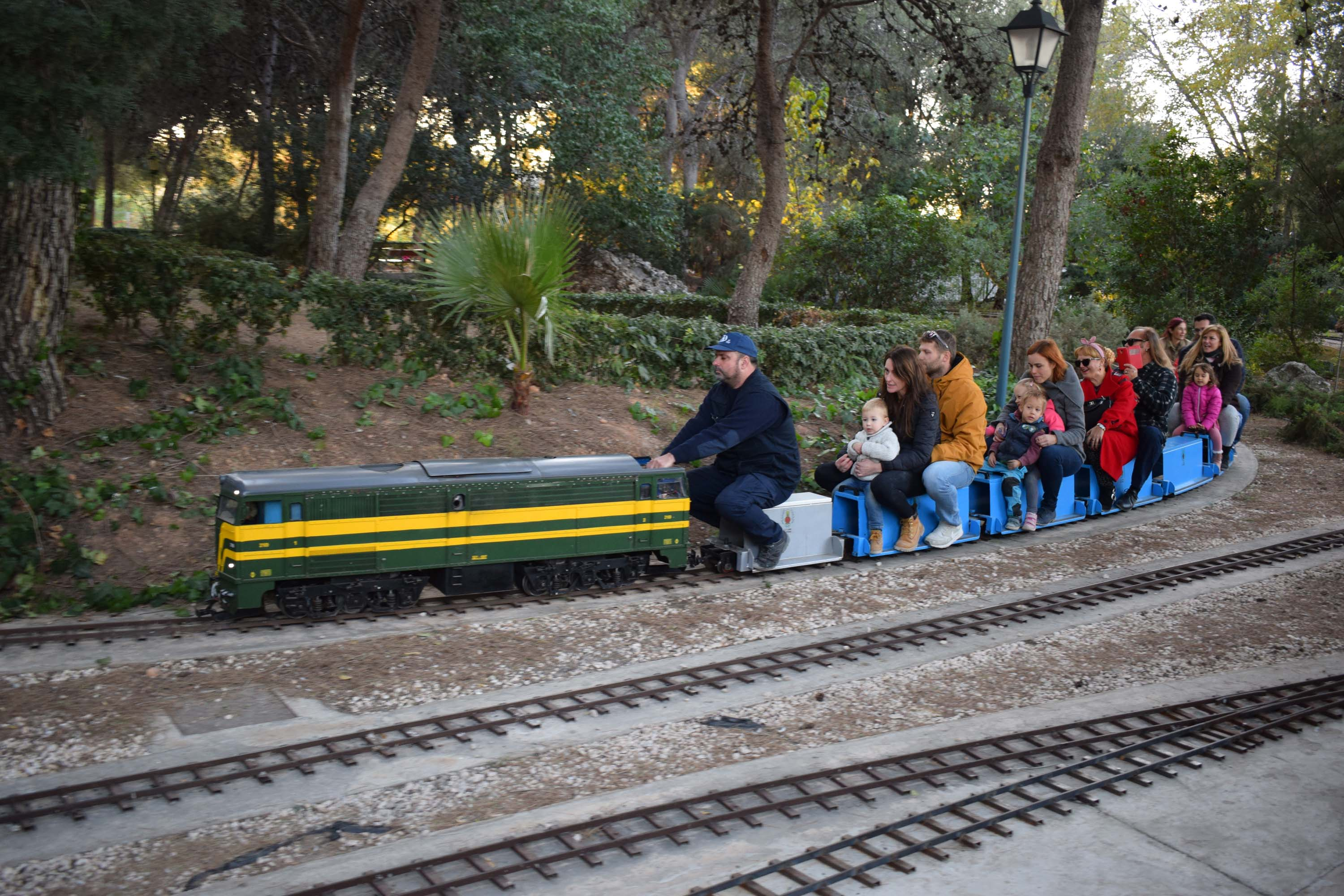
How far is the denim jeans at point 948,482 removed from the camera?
10.4 m

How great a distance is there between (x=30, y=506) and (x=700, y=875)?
6.97 m

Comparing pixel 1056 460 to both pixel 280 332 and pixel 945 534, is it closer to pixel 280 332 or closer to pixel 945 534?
pixel 945 534

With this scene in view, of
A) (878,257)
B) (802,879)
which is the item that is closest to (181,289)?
(802,879)

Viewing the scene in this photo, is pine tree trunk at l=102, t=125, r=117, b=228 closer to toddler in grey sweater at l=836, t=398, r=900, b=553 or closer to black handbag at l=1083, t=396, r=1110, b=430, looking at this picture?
toddler in grey sweater at l=836, t=398, r=900, b=553

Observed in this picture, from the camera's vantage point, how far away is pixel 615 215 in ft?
95.6

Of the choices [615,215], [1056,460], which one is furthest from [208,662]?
[615,215]

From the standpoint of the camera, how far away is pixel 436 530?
27.2 feet

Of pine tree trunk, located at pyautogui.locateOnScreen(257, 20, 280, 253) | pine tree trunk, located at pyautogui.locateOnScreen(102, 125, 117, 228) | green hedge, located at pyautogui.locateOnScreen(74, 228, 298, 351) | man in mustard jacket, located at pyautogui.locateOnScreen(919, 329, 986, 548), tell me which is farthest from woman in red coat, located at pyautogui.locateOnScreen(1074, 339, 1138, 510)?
pine tree trunk, located at pyautogui.locateOnScreen(102, 125, 117, 228)

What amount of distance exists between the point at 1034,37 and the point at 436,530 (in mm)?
9399

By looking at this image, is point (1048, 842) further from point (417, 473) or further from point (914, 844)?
point (417, 473)

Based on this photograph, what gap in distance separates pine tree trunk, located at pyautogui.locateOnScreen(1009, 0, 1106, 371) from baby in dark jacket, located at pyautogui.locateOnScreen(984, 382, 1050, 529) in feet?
15.7

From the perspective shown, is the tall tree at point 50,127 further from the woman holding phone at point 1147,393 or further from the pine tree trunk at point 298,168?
the pine tree trunk at point 298,168

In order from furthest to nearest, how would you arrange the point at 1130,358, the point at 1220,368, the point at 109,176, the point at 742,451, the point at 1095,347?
the point at 109,176
the point at 1220,368
the point at 1130,358
the point at 1095,347
the point at 742,451

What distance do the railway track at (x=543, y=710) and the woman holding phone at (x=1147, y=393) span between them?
8.50ft
